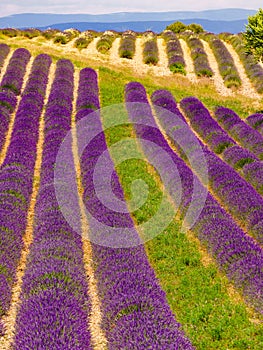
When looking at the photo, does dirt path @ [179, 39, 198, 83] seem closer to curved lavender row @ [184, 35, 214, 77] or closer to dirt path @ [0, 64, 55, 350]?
curved lavender row @ [184, 35, 214, 77]

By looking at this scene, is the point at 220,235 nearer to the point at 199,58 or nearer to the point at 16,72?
the point at 16,72

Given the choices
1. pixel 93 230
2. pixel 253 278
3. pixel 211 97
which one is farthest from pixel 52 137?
pixel 211 97

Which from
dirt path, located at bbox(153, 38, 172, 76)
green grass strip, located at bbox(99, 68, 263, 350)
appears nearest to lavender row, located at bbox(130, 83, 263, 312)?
green grass strip, located at bbox(99, 68, 263, 350)

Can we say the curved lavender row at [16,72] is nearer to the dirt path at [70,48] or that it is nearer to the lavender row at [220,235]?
the dirt path at [70,48]

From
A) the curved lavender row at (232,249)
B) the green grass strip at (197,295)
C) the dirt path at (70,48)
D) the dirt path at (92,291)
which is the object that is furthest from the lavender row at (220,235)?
the dirt path at (70,48)

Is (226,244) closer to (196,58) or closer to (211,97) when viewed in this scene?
(211,97)

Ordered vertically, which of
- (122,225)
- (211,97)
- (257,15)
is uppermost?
(257,15)
